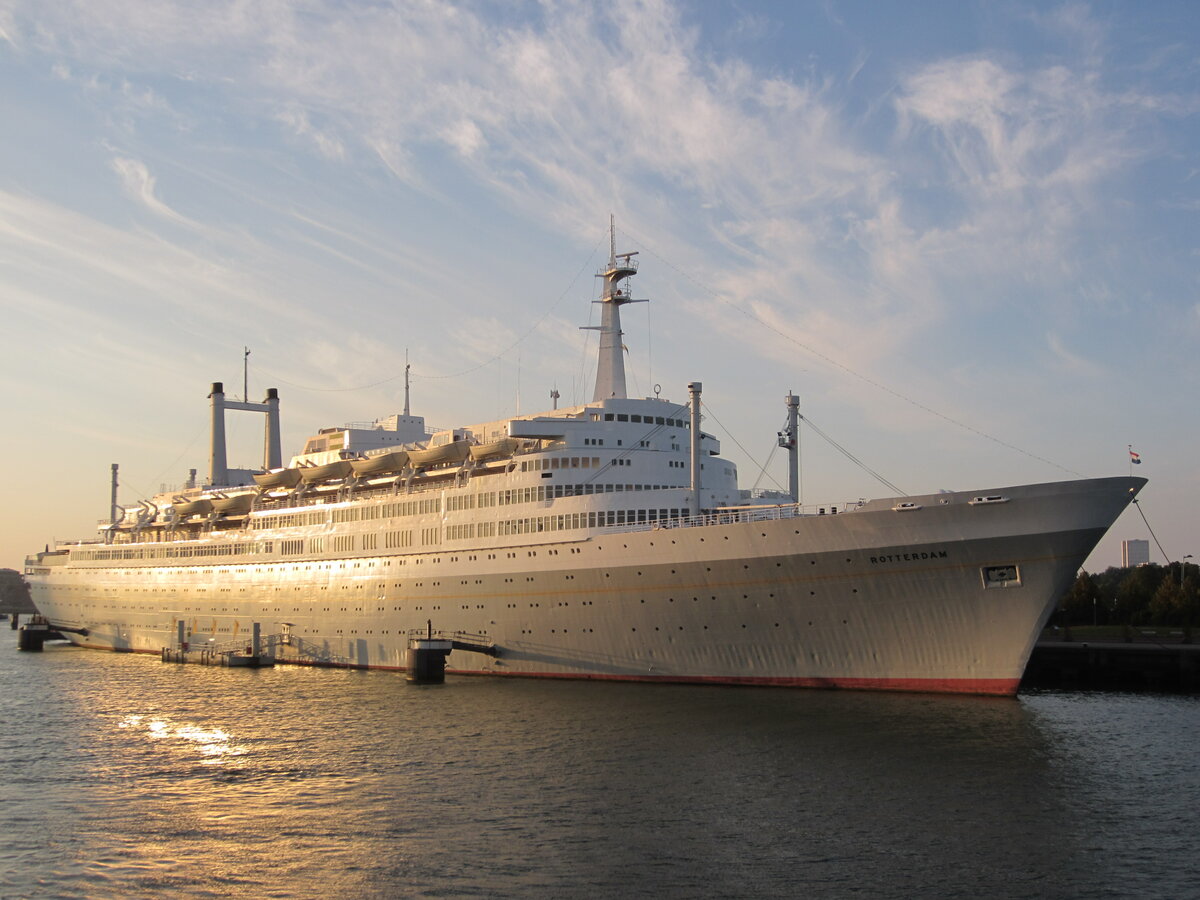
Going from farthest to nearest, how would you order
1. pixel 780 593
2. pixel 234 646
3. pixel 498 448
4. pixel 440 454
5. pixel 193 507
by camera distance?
pixel 193 507, pixel 234 646, pixel 440 454, pixel 498 448, pixel 780 593

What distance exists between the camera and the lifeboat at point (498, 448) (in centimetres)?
3947

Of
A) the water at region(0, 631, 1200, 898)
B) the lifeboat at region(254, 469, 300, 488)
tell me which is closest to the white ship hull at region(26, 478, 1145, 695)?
the water at region(0, 631, 1200, 898)

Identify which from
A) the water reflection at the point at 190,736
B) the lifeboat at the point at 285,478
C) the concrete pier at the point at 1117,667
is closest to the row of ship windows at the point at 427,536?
the lifeboat at the point at 285,478

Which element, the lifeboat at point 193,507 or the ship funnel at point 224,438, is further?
the ship funnel at point 224,438

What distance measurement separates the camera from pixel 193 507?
57156 millimetres

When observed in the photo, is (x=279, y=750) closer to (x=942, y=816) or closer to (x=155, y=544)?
(x=942, y=816)

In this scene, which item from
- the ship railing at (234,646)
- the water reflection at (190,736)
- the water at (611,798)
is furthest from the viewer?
the ship railing at (234,646)

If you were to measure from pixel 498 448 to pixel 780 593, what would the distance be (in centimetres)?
1390

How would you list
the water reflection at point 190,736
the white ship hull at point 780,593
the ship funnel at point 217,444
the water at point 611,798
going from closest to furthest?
the water at point 611,798 → the water reflection at point 190,736 → the white ship hull at point 780,593 → the ship funnel at point 217,444

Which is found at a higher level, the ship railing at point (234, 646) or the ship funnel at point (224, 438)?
the ship funnel at point (224, 438)

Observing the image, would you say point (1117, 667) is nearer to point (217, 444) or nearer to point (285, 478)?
point (285, 478)

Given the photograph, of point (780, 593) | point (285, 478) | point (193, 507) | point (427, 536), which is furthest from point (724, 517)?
point (193, 507)

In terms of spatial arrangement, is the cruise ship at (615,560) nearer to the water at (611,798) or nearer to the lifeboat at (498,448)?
the lifeboat at (498,448)

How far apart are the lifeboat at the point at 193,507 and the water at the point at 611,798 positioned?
24521mm
